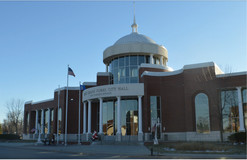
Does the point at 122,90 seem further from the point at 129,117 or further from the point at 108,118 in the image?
the point at 108,118

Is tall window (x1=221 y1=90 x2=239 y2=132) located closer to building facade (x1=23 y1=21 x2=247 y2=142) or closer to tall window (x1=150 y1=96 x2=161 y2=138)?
building facade (x1=23 y1=21 x2=247 y2=142)

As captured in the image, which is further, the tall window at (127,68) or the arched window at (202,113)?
the tall window at (127,68)

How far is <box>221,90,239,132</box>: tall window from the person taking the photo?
3550cm

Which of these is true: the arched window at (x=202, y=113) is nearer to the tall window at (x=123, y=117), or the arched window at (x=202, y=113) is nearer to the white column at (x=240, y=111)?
A: the white column at (x=240, y=111)

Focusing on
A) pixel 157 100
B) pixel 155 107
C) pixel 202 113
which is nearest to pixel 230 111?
pixel 202 113

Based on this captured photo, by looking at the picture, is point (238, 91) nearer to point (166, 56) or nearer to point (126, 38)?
point (166, 56)

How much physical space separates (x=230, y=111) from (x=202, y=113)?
3.71 metres

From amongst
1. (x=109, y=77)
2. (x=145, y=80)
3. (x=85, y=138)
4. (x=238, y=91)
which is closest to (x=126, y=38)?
(x=109, y=77)

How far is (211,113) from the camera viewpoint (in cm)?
3644

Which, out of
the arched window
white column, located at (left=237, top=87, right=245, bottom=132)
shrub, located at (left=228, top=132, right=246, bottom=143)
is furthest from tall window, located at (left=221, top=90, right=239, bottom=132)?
shrub, located at (left=228, top=132, right=246, bottom=143)

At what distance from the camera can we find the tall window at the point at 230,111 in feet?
116

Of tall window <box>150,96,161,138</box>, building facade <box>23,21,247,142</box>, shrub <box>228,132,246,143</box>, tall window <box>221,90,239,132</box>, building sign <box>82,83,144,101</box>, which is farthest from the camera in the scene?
tall window <box>150,96,161,138</box>

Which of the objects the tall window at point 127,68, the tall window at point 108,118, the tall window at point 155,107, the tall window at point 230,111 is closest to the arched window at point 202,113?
the tall window at point 230,111

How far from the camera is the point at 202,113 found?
122 feet
